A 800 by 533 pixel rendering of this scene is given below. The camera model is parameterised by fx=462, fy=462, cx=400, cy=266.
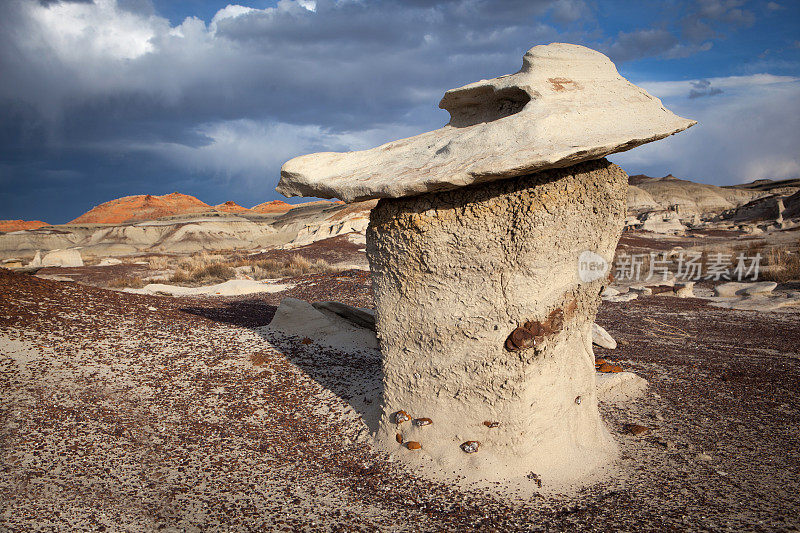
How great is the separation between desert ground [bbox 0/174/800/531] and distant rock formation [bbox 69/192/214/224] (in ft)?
210

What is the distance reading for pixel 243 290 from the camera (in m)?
11.6

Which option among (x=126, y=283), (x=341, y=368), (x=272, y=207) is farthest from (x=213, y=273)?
(x=272, y=207)

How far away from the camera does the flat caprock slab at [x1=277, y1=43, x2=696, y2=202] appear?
2.74 meters

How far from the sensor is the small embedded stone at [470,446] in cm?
321

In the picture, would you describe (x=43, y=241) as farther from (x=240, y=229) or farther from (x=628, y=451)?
(x=628, y=451)

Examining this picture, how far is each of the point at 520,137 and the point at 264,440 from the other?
2895 millimetres

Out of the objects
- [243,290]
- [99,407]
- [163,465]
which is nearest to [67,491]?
[163,465]

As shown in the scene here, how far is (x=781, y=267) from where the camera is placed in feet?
39.6

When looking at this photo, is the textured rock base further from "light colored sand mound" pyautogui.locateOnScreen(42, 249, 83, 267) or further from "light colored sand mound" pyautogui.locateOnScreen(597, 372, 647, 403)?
"light colored sand mound" pyautogui.locateOnScreen(42, 249, 83, 267)

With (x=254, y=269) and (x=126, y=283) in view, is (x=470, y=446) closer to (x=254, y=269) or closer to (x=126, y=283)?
(x=126, y=283)

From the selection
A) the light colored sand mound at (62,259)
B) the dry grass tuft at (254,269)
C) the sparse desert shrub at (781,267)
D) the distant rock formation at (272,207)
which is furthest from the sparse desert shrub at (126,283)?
the distant rock formation at (272,207)

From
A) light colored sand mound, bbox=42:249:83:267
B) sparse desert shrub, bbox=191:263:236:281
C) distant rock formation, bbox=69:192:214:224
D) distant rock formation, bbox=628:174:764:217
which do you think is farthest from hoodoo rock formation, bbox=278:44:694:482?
distant rock formation, bbox=69:192:214:224

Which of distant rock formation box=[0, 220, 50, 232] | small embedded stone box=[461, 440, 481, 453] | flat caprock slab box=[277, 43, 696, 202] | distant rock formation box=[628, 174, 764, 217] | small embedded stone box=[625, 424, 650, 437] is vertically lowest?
small embedded stone box=[625, 424, 650, 437]

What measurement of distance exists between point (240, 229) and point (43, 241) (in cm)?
1474
